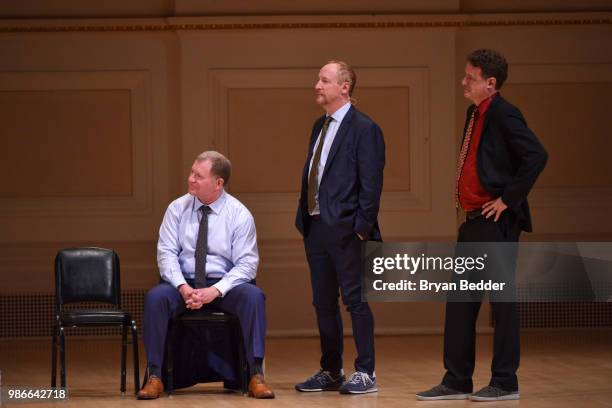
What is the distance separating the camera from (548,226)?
8312 mm

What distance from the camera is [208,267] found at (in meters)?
5.64

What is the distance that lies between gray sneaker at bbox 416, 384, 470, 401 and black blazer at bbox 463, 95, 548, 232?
0.80 meters

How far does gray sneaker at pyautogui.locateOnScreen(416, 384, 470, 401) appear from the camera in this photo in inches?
209

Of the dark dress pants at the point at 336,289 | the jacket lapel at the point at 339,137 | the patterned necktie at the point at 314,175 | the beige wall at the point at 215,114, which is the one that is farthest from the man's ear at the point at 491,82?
the beige wall at the point at 215,114

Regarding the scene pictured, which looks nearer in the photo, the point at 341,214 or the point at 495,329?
the point at 495,329

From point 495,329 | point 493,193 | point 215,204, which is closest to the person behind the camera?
point 493,193

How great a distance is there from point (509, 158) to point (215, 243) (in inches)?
57.8

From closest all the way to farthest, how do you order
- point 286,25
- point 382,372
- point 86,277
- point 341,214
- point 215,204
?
point 341,214
point 215,204
point 86,277
point 382,372
point 286,25

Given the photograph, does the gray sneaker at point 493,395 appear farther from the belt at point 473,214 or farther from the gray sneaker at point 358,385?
the belt at point 473,214

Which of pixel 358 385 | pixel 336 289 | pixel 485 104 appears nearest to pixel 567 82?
pixel 485 104

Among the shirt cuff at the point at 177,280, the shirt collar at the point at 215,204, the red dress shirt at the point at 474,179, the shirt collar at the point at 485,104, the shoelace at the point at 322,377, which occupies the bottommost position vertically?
the shoelace at the point at 322,377

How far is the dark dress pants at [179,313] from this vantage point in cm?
545

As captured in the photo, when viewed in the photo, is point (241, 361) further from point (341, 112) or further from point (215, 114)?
point (215, 114)

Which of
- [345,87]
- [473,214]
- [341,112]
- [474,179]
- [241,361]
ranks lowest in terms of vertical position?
[241,361]
